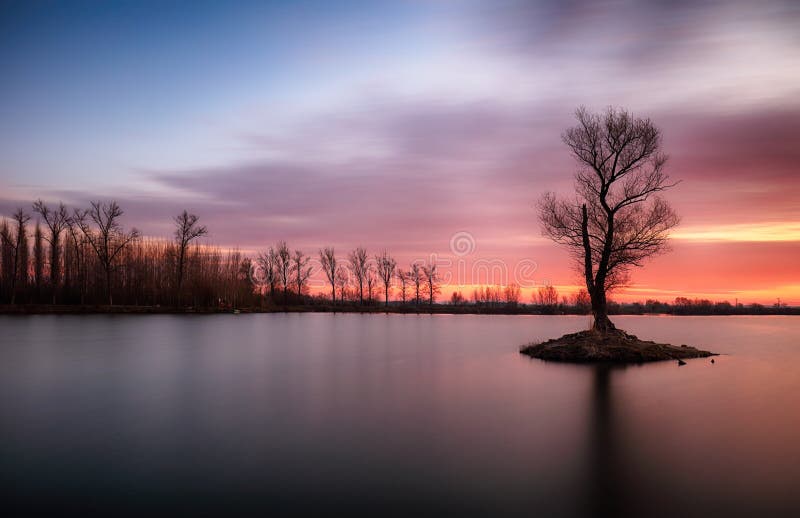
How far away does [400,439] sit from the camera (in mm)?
9141

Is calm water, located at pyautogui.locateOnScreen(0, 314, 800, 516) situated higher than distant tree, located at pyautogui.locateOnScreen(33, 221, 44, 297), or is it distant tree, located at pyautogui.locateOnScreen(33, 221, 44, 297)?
distant tree, located at pyautogui.locateOnScreen(33, 221, 44, 297)

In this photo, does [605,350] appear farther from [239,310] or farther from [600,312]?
[239,310]

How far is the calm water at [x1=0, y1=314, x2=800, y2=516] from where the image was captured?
6.32 metres

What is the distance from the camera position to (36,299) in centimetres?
5794

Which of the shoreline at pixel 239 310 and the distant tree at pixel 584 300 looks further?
the shoreline at pixel 239 310

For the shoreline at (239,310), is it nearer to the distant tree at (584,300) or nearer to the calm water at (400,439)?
the distant tree at (584,300)

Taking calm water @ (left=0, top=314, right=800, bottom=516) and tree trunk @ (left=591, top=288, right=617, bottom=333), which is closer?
calm water @ (left=0, top=314, right=800, bottom=516)

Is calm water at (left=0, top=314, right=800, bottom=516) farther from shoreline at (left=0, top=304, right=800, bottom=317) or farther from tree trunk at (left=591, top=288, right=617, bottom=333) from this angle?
shoreline at (left=0, top=304, right=800, bottom=317)

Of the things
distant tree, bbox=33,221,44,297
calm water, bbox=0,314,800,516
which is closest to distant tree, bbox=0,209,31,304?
distant tree, bbox=33,221,44,297

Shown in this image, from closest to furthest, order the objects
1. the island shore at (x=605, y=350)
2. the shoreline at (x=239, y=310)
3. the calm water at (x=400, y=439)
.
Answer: the calm water at (x=400, y=439), the island shore at (x=605, y=350), the shoreline at (x=239, y=310)

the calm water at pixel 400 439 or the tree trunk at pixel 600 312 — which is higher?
the tree trunk at pixel 600 312

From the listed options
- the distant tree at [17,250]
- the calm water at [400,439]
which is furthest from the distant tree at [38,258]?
the calm water at [400,439]

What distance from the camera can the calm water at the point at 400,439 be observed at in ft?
20.7

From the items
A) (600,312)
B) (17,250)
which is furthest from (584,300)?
(17,250)
